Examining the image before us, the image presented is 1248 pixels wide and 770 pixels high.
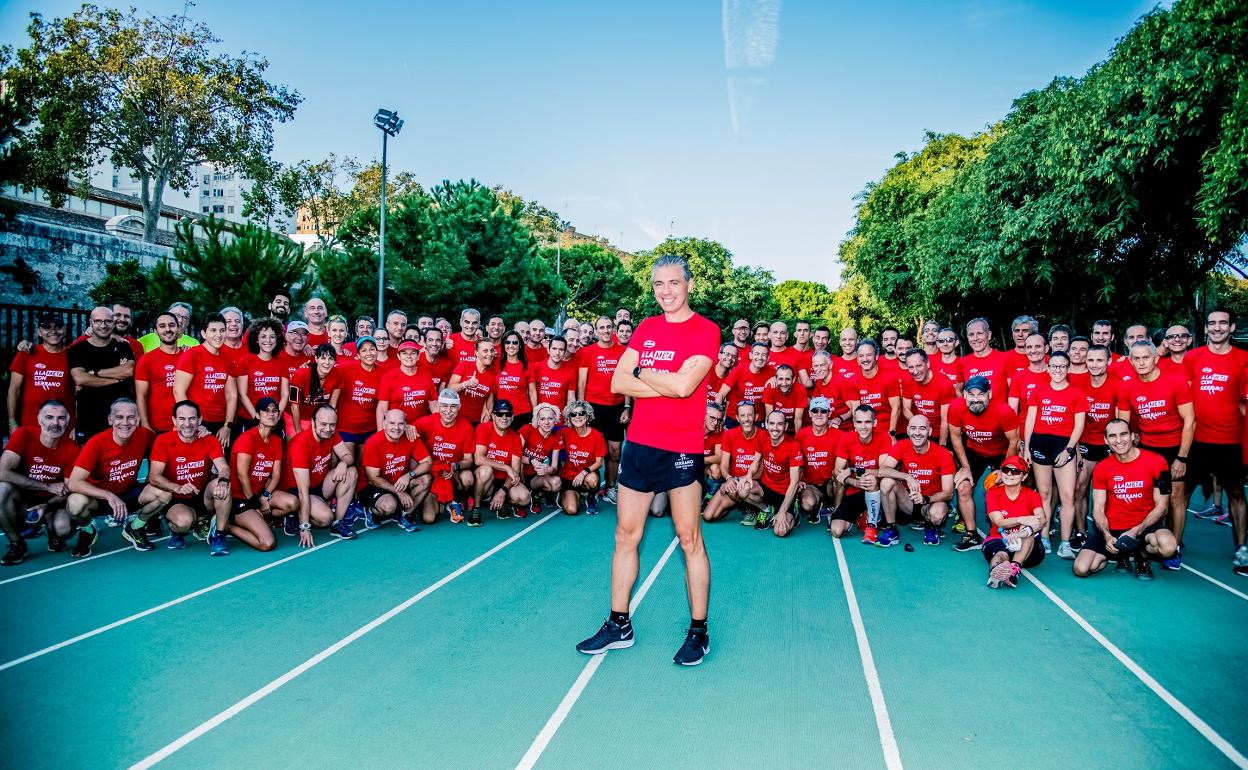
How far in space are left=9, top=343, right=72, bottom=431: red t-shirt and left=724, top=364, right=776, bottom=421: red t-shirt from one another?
6.48 m

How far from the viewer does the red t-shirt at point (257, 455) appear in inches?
248

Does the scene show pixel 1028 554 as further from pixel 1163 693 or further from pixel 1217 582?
pixel 1163 693

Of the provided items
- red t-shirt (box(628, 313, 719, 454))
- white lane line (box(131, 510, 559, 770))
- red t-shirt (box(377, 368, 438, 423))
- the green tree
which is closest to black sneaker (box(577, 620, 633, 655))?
red t-shirt (box(628, 313, 719, 454))

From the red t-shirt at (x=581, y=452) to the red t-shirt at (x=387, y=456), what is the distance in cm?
161

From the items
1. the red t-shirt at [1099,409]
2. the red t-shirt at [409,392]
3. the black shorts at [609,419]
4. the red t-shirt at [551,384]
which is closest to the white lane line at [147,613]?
the red t-shirt at [409,392]

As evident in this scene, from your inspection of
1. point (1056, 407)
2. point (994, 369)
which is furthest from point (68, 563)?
point (994, 369)

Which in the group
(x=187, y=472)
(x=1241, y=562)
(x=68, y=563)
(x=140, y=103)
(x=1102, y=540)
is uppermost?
(x=140, y=103)

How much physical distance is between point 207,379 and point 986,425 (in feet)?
23.1

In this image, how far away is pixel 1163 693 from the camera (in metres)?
3.69

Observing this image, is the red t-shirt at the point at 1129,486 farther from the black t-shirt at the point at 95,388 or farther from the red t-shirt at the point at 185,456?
the black t-shirt at the point at 95,388

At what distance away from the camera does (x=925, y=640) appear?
4.36 m

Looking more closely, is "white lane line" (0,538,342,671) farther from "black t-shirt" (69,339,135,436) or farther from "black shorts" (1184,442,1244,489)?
"black shorts" (1184,442,1244,489)

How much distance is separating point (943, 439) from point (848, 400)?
1069 mm

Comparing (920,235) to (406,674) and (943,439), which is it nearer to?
(943,439)
